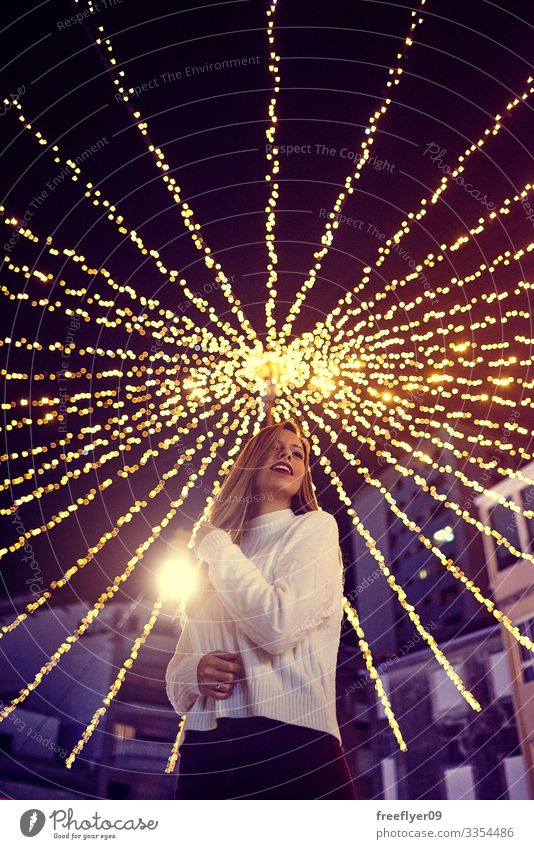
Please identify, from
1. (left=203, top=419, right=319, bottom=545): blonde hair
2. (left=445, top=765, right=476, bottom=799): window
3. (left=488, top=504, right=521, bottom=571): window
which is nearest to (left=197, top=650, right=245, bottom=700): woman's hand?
(left=203, top=419, right=319, bottom=545): blonde hair

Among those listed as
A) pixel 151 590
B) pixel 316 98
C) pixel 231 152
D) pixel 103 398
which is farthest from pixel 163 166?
pixel 151 590

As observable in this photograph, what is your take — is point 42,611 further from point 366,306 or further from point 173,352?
point 366,306

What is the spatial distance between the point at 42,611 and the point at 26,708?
A: 1.31ft

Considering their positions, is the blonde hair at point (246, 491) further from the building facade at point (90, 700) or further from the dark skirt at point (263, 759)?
the building facade at point (90, 700)

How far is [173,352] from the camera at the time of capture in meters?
3.05

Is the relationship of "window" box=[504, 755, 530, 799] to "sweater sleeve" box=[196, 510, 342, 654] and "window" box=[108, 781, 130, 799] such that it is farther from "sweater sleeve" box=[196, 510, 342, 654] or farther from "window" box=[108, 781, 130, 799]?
"window" box=[108, 781, 130, 799]

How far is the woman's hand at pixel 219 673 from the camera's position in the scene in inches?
81.0

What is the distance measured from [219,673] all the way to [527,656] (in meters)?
1.94

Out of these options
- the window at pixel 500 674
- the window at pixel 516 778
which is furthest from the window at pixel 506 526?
the window at pixel 516 778

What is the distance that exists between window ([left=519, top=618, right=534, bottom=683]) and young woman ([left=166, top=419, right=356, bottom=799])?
135 cm

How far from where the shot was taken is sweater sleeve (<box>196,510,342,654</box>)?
199 cm

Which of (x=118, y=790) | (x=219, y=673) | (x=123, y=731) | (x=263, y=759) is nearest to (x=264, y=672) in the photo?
(x=219, y=673)

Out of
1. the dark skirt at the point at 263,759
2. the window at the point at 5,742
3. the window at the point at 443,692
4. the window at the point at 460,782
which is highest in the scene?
the dark skirt at the point at 263,759

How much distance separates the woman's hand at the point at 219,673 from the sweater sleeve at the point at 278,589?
0.09 metres
